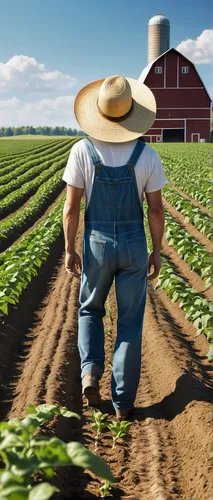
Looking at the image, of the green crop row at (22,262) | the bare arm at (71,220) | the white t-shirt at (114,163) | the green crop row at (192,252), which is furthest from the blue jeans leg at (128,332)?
the green crop row at (192,252)

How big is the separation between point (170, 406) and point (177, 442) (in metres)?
0.46

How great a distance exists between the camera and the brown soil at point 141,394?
11.5ft

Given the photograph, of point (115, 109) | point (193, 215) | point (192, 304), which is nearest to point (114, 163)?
point (115, 109)

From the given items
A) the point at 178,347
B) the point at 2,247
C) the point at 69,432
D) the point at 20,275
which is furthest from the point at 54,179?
the point at 69,432

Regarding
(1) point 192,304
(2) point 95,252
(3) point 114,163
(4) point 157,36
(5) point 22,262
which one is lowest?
(1) point 192,304

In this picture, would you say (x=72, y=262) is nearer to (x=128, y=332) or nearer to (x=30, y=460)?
(x=128, y=332)

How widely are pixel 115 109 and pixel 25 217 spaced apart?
991cm

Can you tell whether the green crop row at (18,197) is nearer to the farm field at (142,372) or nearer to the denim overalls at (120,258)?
the farm field at (142,372)

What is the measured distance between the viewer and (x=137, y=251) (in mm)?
4020

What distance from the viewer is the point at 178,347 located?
5.48 m

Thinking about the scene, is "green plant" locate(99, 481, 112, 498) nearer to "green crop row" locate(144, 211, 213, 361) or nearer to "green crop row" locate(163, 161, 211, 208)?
"green crop row" locate(144, 211, 213, 361)

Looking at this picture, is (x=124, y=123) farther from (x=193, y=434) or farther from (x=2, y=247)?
(x=2, y=247)

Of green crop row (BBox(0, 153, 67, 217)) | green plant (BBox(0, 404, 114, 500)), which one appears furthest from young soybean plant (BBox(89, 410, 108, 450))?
green crop row (BBox(0, 153, 67, 217))

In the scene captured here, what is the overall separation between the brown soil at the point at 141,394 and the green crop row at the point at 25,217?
468 centimetres
